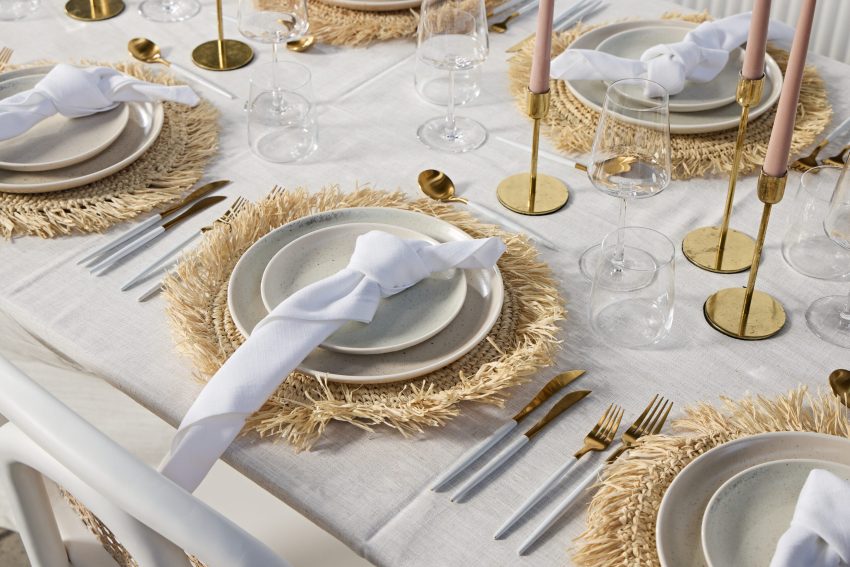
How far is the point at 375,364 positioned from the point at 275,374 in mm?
111

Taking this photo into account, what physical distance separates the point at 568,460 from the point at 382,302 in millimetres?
265

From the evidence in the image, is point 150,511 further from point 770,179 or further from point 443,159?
point 443,159

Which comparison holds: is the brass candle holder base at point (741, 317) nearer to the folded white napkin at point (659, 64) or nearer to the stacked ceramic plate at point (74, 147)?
the folded white napkin at point (659, 64)

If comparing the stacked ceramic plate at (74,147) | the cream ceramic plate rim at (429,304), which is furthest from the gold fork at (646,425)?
the stacked ceramic plate at (74,147)

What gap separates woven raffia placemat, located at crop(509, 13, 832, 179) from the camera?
1.25m

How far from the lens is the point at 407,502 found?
874 mm

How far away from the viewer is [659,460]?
864 mm

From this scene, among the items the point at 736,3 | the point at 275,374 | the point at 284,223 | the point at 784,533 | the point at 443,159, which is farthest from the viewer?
the point at 736,3

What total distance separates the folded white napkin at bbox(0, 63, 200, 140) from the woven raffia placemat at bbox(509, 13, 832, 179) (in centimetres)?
49

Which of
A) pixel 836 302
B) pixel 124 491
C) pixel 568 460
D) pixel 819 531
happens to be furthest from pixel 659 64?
pixel 124 491

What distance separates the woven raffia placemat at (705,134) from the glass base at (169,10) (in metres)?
0.57

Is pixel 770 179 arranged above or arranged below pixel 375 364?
above

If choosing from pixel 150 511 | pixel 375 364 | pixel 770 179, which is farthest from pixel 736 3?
pixel 150 511

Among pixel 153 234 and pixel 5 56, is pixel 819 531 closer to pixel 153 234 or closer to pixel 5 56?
pixel 153 234
